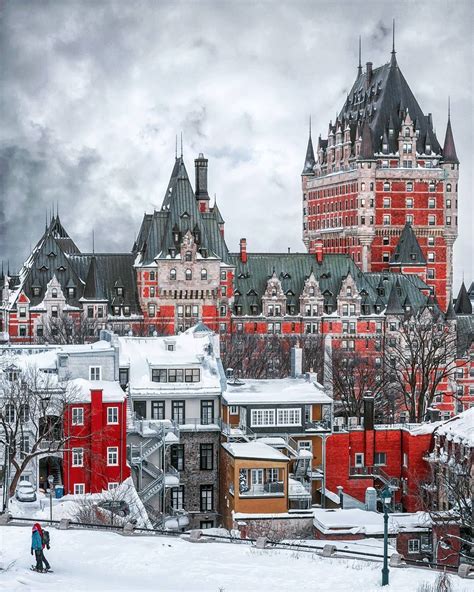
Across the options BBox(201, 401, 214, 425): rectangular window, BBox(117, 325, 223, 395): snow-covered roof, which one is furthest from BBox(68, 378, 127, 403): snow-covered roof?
BBox(201, 401, 214, 425): rectangular window

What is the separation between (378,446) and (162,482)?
11241 millimetres

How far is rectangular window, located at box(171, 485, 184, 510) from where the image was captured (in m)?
56.7

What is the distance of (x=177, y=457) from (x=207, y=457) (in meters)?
1.34

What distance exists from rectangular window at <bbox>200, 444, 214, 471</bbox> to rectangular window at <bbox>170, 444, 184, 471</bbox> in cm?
89

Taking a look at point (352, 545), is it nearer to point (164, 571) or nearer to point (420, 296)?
point (164, 571)

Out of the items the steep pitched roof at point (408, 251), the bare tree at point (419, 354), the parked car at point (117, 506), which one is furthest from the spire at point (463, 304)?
the parked car at point (117, 506)

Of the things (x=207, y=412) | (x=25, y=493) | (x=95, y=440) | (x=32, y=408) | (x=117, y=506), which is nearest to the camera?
(x=25, y=493)

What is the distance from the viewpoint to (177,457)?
57.2 m

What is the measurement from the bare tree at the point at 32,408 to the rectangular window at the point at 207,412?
761 centimetres

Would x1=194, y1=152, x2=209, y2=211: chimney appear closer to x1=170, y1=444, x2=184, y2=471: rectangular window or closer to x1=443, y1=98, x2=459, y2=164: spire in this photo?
x1=443, y1=98, x2=459, y2=164: spire

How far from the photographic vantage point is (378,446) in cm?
6028

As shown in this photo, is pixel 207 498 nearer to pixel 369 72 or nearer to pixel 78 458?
pixel 78 458

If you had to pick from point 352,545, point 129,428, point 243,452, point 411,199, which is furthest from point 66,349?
point 411,199

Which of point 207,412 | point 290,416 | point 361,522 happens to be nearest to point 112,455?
point 207,412
